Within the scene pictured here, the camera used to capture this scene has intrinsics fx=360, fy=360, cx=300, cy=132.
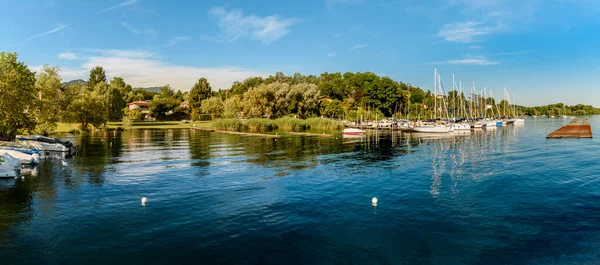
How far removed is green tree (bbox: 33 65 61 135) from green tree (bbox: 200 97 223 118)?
6553 cm

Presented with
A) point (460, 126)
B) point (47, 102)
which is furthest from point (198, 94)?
point (460, 126)

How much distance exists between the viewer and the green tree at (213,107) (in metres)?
144

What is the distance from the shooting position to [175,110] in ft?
516

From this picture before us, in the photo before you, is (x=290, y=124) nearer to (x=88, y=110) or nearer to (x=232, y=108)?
(x=232, y=108)

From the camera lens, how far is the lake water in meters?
17.2

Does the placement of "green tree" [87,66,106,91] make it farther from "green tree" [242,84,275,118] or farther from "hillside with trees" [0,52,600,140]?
"green tree" [242,84,275,118]

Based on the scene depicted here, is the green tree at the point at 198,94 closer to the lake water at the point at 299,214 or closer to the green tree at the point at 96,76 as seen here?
the green tree at the point at 96,76

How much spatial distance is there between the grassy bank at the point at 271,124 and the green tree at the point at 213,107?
3314cm

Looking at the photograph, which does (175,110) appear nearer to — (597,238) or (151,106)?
(151,106)

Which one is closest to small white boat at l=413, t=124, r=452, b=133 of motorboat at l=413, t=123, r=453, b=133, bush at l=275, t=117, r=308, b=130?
motorboat at l=413, t=123, r=453, b=133

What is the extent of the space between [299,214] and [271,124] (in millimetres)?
88418

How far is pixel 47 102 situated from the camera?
232ft

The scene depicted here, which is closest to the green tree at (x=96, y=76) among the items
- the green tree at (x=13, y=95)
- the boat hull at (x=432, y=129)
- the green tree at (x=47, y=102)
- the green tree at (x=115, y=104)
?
the green tree at (x=115, y=104)

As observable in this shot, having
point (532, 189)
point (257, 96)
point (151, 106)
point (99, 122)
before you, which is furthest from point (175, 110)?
point (532, 189)
